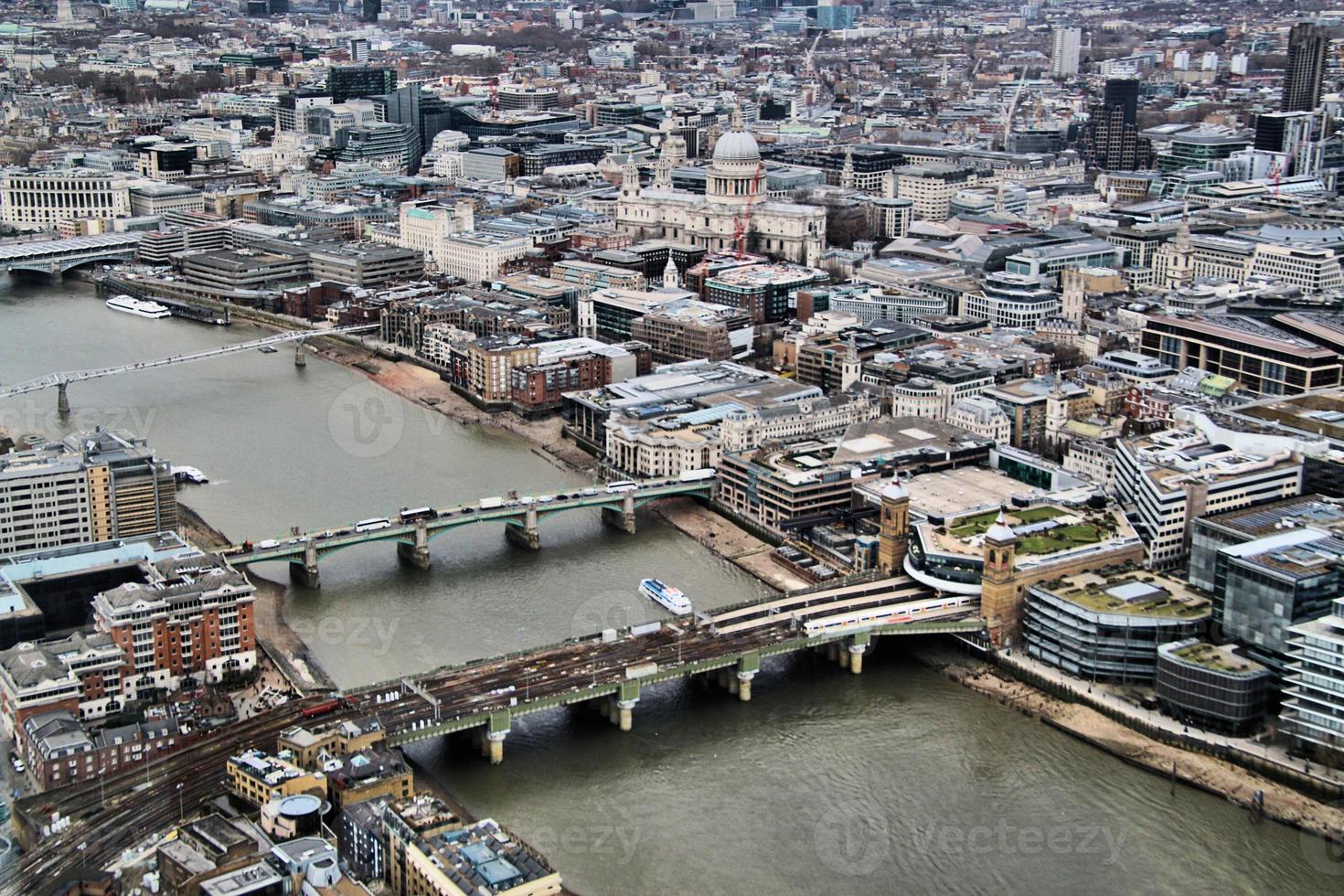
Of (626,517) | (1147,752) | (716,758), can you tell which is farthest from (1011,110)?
(716,758)

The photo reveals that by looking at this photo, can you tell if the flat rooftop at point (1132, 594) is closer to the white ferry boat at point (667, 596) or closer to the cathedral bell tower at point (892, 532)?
the cathedral bell tower at point (892, 532)

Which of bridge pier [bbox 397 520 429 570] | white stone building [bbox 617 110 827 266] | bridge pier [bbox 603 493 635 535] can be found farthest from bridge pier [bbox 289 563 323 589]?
white stone building [bbox 617 110 827 266]

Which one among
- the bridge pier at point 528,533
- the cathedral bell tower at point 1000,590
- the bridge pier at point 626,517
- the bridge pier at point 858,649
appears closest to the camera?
the bridge pier at point 858,649

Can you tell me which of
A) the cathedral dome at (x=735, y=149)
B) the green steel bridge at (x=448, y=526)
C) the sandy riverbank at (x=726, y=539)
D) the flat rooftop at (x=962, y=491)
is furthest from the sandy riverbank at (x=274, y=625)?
the cathedral dome at (x=735, y=149)

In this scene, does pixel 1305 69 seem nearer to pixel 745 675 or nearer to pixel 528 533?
pixel 528 533

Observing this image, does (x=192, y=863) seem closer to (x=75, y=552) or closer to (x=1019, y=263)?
(x=75, y=552)

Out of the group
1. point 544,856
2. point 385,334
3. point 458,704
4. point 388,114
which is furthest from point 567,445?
point 388,114
